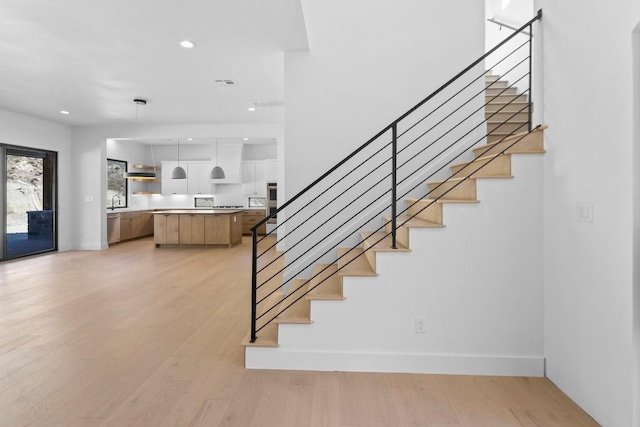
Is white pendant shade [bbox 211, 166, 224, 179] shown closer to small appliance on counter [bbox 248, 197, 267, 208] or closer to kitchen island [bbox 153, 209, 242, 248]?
small appliance on counter [bbox 248, 197, 267, 208]

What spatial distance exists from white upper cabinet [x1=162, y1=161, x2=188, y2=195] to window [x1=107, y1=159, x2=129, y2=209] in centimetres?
109

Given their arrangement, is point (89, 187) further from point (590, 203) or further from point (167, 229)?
point (590, 203)

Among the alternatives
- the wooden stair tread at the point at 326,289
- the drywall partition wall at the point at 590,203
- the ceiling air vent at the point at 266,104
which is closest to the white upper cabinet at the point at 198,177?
the ceiling air vent at the point at 266,104

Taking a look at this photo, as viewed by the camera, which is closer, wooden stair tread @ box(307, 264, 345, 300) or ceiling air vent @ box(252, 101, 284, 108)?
wooden stair tread @ box(307, 264, 345, 300)

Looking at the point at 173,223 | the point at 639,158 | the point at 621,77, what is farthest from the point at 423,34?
the point at 173,223

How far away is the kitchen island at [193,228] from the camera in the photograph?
347 inches

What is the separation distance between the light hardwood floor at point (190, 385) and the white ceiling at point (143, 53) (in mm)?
2850

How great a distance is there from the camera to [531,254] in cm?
259

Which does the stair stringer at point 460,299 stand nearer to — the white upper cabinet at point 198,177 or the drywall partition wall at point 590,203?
the drywall partition wall at point 590,203

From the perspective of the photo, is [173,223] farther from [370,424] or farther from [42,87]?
[370,424]

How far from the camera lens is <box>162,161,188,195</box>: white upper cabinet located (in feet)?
37.7

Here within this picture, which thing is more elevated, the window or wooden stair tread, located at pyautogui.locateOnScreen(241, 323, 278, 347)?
the window

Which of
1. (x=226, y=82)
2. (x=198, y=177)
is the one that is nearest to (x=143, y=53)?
(x=226, y=82)

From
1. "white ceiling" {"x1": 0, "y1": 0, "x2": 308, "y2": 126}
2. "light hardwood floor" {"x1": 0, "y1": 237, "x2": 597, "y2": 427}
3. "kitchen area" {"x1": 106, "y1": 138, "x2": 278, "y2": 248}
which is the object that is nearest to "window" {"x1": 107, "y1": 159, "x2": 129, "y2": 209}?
"kitchen area" {"x1": 106, "y1": 138, "x2": 278, "y2": 248}
